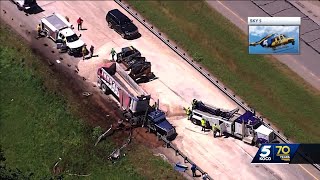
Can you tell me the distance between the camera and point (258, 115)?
54625 millimetres

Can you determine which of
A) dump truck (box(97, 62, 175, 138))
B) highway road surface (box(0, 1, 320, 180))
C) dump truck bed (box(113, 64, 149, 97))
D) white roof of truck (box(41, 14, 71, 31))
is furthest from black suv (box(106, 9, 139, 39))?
dump truck bed (box(113, 64, 149, 97))

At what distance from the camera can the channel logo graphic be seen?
166 ft

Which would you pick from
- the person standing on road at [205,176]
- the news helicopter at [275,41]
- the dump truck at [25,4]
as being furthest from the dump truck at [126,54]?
the person standing on road at [205,176]

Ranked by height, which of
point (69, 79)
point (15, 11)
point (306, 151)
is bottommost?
point (306, 151)

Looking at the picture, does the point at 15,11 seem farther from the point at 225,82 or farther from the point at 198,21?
the point at 225,82

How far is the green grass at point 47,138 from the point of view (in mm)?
49906

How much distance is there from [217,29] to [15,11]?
21.9m

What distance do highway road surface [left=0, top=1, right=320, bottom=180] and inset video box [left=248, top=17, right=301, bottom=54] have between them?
7579 mm

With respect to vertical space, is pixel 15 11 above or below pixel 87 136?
above

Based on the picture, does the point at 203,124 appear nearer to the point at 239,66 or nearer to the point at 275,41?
the point at 239,66

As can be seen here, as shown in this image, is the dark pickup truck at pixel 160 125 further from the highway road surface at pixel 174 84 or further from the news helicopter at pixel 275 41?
the news helicopter at pixel 275 41

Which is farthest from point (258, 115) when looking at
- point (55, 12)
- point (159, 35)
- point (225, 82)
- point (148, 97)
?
point (55, 12)

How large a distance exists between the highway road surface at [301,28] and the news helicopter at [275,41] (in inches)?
45.8

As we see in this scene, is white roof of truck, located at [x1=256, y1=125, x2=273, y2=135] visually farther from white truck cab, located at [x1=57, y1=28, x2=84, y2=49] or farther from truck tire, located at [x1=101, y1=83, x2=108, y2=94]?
white truck cab, located at [x1=57, y1=28, x2=84, y2=49]
